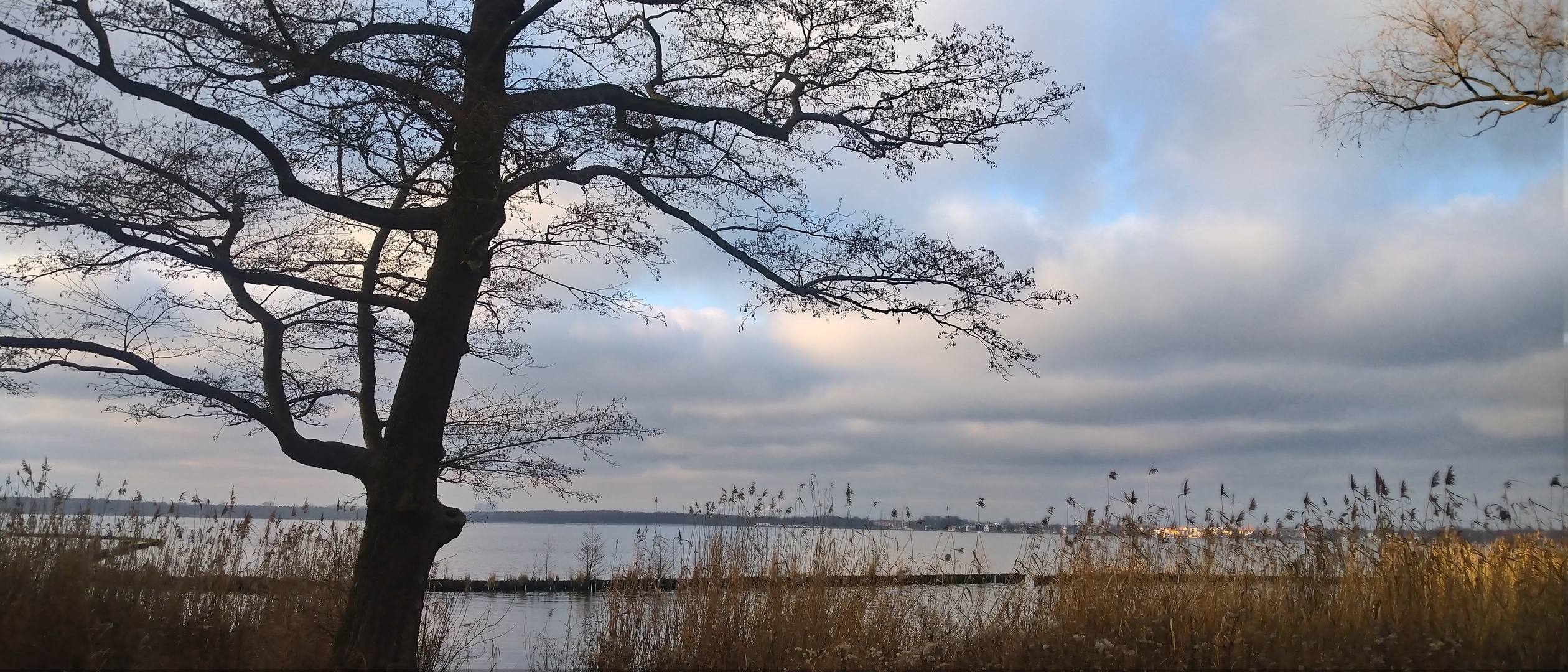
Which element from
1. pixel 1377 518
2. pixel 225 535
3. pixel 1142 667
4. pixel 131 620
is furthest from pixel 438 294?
pixel 1377 518

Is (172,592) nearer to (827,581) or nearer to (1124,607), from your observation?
(827,581)

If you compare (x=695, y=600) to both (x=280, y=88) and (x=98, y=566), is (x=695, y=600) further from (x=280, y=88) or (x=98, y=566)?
(x=280, y=88)

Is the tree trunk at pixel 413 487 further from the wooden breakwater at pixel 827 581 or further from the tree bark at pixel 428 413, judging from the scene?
the wooden breakwater at pixel 827 581

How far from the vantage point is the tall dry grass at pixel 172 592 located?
493 centimetres

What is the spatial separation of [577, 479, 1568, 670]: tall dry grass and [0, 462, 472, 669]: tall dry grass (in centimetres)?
201

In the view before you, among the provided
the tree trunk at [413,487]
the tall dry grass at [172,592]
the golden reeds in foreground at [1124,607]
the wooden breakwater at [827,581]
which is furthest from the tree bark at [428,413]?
the golden reeds in foreground at [1124,607]

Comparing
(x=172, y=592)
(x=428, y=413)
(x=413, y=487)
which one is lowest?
(x=172, y=592)

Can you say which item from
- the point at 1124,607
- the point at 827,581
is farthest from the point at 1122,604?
the point at 827,581

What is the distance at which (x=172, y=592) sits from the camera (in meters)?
6.22

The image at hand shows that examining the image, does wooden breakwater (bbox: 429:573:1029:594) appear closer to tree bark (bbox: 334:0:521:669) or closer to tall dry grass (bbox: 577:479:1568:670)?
tall dry grass (bbox: 577:479:1568:670)

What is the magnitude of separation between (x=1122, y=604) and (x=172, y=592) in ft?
20.4

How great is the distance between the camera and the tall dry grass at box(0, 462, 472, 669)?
4934 millimetres

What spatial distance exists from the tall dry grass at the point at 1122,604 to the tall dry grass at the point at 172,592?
2015 millimetres

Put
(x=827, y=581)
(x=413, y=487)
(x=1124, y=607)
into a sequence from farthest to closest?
(x=827, y=581)
(x=1124, y=607)
(x=413, y=487)
